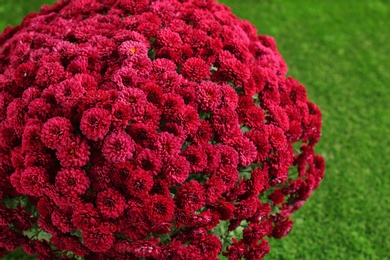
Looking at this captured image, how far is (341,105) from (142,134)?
2846mm

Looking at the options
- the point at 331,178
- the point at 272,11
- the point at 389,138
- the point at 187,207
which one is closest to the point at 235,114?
the point at 187,207

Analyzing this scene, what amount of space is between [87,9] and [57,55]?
431mm

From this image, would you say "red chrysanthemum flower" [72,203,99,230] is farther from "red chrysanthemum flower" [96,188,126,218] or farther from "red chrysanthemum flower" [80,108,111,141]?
"red chrysanthemum flower" [80,108,111,141]

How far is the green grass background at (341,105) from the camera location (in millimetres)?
3268

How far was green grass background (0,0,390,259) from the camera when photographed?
10.7ft

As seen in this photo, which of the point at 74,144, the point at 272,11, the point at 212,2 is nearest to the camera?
the point at 74,144

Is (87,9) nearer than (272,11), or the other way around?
(87,9)

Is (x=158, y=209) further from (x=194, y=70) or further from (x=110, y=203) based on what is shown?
(x=194, y=70)

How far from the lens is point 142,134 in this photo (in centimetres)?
184

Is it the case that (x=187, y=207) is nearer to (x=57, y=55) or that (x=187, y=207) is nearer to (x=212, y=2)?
(x=57, y=55)

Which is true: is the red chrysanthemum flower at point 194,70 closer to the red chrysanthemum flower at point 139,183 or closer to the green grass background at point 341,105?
the red chrysanthemum flower at point 139,183

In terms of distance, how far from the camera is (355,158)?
3.81 m

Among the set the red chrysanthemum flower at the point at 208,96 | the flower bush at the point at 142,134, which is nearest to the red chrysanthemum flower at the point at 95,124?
the flower bush at the point at 142,134

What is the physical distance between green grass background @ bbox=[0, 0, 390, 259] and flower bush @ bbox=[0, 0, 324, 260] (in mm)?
1084
